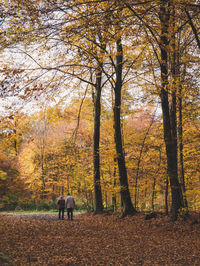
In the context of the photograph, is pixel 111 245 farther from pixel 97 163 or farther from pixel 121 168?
pixel 97 163

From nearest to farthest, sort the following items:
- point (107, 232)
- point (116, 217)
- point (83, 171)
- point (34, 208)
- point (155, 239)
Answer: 1. point (155, 239)
2. point (107, 232)
3. point (116, 217)
4. point (83, 171)
5. point (34, 208)

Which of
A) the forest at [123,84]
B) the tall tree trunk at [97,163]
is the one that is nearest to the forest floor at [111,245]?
the forest at [123,84]

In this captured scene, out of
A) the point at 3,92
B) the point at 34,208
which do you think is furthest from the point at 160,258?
the point at 34,208

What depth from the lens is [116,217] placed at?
12.2 m

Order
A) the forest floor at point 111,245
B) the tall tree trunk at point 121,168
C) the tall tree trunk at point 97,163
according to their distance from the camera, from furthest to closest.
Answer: the tall tree trunk at point 97,163 → the tall tree trunk at point 121,168 → the forest floor at point 111,245

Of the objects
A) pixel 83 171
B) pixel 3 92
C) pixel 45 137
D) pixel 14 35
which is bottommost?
pixel 83 171

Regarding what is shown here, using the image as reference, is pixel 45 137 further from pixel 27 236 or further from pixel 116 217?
pixel 27 236

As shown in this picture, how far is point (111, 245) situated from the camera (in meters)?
7.00

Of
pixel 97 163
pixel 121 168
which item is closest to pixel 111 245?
pixel 121 168

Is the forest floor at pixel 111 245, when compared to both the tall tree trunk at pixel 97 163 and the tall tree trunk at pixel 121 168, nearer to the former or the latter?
the tall tree trunk at pixel 121 168

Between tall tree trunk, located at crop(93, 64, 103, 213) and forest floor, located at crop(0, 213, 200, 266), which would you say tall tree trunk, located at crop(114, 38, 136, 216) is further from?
forest floor, located at crop(0, 213, 200, 266)

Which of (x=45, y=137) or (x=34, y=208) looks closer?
(x=34, y=208)

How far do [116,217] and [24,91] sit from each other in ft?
24.4

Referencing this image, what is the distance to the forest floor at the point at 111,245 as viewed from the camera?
5.37m
